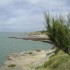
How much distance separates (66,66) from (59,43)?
1956mm

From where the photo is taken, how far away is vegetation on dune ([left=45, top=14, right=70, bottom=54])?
65.5 feet

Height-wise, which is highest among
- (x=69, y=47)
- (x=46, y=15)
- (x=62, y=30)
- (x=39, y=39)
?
(x=46, y=15)

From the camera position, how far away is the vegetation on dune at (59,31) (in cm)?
1995

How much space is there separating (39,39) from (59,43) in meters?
92.5

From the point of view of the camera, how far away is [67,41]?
20.1 m

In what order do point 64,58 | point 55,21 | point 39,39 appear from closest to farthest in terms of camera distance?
point 55,21
point 64,58
point 39,39

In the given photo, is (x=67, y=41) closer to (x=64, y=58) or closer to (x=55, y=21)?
(x=55, y=21)

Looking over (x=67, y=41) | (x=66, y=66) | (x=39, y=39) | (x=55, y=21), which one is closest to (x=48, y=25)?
(x=55, y=21)

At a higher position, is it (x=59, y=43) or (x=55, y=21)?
(x=55, y=21)

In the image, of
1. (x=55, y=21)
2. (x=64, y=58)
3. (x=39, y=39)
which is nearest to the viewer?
(x=55, y=21)

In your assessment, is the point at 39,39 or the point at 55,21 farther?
the point at 39,39

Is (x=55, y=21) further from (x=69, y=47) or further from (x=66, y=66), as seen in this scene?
(x=66, y=66)

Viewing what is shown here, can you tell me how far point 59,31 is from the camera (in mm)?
20031

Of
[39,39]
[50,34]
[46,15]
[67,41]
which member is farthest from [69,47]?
[39,39]
